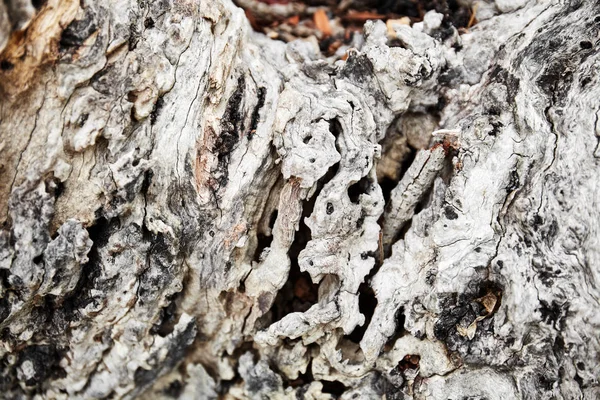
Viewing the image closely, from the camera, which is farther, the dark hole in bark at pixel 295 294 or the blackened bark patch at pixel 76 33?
the dark hole in bark at pixel 295 294

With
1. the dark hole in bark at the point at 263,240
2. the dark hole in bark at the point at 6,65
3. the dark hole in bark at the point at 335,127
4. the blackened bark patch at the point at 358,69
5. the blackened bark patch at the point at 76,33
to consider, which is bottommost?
the dark hole in bark at the point at 263,240

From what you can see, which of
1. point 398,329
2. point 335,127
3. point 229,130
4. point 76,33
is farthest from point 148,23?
point 398,329

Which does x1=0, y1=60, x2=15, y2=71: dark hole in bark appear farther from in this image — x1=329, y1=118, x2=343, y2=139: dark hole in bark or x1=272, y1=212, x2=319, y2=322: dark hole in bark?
x1=272, y1=212, x2=319, y2=322: dark hole in bark

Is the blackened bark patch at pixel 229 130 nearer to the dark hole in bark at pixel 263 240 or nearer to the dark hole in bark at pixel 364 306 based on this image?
the dark hole in bark at pixel 263 240

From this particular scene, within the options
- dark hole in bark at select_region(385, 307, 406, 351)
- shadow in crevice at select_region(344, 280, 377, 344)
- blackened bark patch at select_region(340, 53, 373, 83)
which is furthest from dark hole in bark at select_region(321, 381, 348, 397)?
blackened bark patch at select_region(340, 53, 373, 83)

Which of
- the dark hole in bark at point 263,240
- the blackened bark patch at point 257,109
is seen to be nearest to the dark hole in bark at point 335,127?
the blackened bark patch at point 257,109

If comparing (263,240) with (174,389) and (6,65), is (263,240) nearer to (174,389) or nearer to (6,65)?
(174,389)

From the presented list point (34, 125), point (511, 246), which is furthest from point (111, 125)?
point (511, 246)
